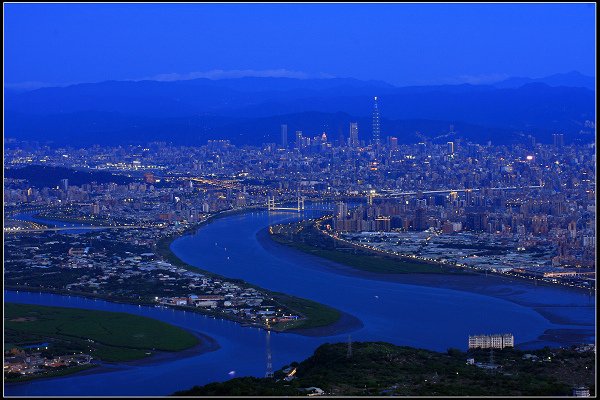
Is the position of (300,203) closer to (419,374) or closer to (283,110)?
(419,374)

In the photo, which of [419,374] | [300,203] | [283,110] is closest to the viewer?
[419,374]

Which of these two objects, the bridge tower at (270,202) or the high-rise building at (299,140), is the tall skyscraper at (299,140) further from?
the bridge tower at (270,202)

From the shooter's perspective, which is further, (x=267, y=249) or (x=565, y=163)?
(x=565, y=163)

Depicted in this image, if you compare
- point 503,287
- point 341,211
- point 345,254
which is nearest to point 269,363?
point 503,287

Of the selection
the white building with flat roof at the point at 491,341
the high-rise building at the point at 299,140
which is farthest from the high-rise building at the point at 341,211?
the high-rise building at the point at 299,140

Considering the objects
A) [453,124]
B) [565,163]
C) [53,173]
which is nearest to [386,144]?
[453,124]

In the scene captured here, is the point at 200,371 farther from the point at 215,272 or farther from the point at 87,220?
the point at 87,220
